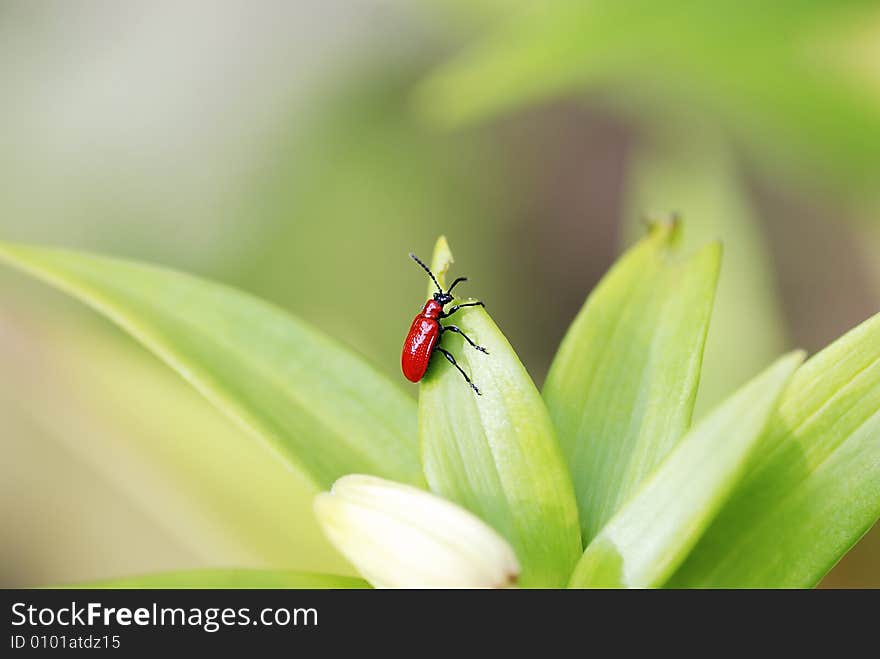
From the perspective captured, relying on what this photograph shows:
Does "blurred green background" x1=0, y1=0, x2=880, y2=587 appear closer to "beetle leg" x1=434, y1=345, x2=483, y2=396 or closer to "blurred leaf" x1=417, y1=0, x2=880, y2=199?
"blurred leaf" x1=417, y1=0, x2=880, y2=199

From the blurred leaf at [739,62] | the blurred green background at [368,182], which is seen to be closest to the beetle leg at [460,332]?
the blurred green background at [368,182]

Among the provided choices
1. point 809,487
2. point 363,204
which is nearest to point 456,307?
point 809,487

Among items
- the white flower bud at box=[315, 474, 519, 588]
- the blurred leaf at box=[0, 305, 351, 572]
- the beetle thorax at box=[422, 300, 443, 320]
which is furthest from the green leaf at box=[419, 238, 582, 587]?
the blurred leaf at box=[0, 305, 351, 572]

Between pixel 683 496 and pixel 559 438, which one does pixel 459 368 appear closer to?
pixel 559 438

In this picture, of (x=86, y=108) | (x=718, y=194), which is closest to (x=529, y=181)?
(x=718, y=194)
